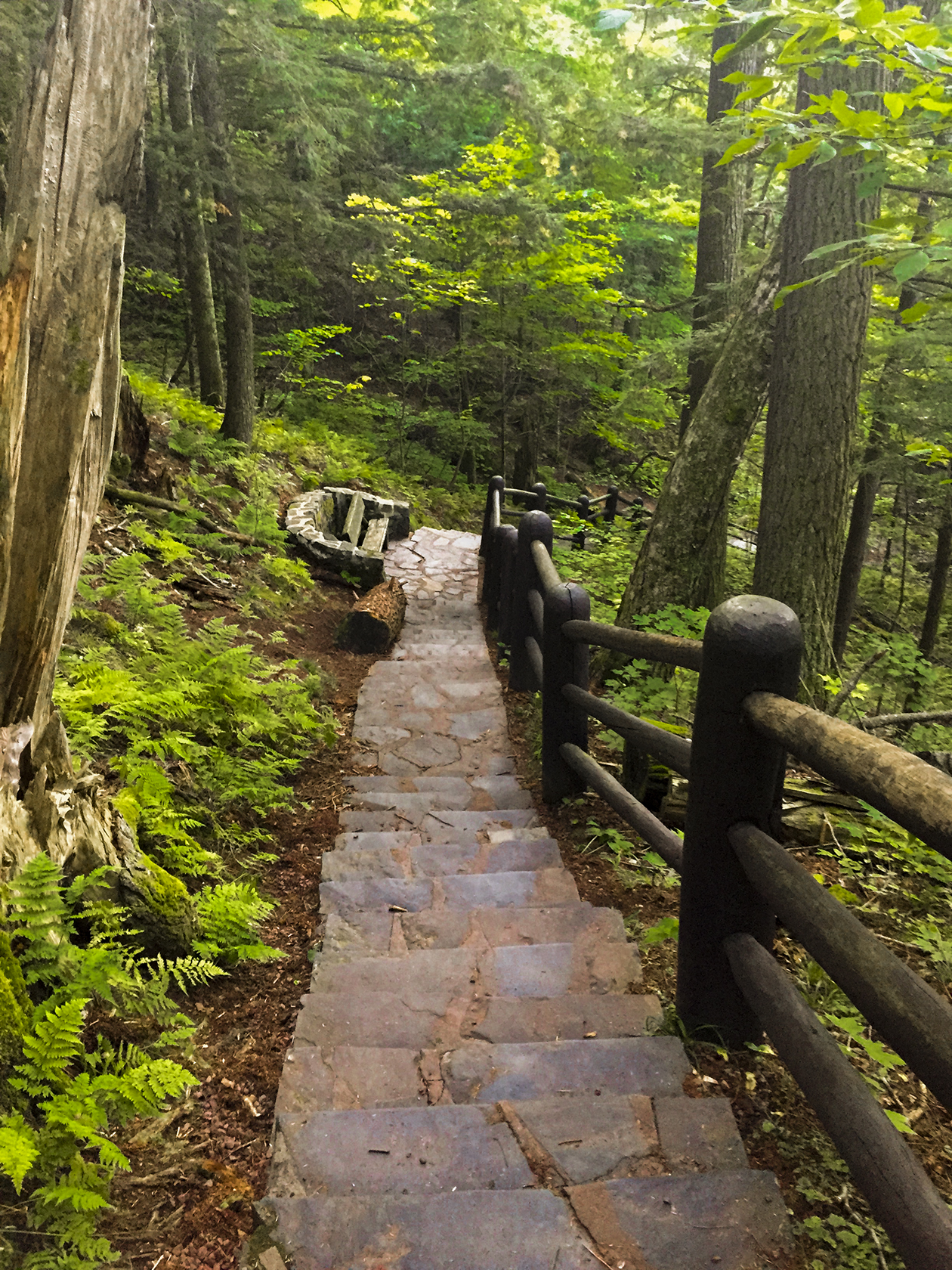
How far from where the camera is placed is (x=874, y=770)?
130 centimetres

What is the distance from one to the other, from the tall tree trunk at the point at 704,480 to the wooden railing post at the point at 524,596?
91 cm

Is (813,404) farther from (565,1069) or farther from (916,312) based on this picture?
(565,1069)

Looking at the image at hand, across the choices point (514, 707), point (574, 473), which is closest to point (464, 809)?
point (514, 707)

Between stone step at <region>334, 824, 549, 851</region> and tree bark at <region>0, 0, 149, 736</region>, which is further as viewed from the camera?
stone step at <region>334, 824, 549, 851</region>

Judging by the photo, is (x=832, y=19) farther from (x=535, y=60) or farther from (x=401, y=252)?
(x=401, y=252)

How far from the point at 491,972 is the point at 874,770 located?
1.62 m

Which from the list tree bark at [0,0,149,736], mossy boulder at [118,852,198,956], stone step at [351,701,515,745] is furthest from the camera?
stone step at [351,701,515,745]

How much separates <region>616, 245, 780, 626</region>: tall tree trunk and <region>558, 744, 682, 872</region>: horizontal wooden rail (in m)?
2.78

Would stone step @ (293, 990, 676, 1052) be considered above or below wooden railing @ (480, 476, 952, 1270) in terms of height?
below

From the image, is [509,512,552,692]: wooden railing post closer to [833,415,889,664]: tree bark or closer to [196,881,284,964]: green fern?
[196,881,284,964]: green fern

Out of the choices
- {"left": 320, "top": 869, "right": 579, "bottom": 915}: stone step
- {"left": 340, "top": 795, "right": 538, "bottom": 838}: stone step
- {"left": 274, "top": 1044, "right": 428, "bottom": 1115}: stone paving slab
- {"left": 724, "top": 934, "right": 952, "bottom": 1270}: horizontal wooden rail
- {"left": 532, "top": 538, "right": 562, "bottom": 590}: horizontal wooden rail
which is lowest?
{"left": 340, "top": 795, "right": 538, "bottom": 838}: stone step

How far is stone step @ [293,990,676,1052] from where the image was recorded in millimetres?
2221

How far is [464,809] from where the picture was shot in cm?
419

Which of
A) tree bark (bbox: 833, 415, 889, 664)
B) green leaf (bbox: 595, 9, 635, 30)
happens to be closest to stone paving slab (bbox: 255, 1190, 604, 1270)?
green leaf (bbox: 595, 9, 635, 30)
